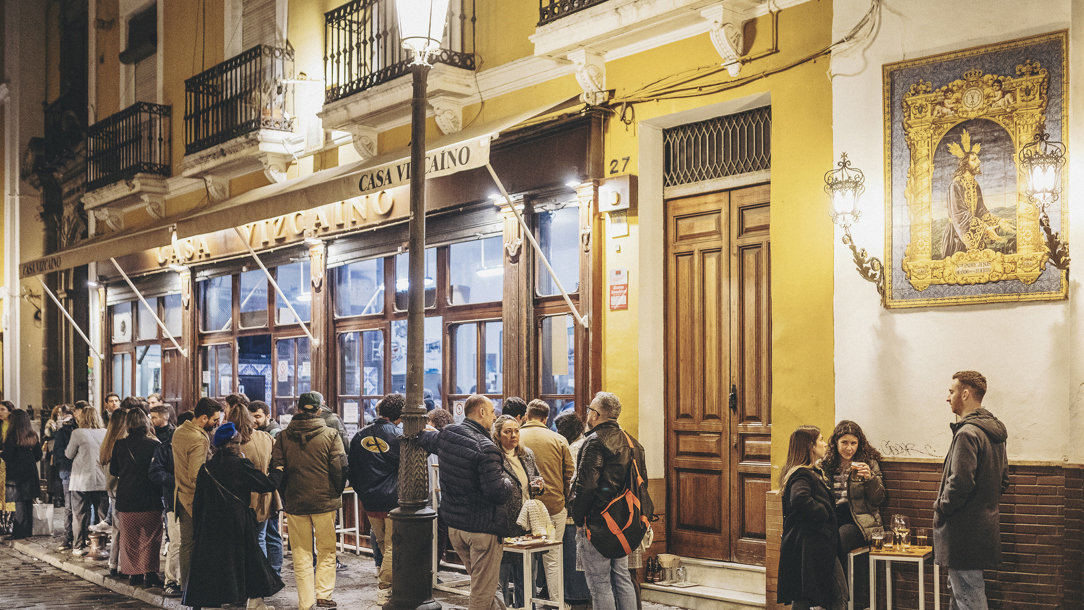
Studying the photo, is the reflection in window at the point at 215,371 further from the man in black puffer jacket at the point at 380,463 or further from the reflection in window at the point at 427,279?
the man in black puffer jacket at the point at 380,463

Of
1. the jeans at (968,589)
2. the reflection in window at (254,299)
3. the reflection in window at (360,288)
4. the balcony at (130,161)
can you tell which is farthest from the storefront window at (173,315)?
the jeans at (968,589)


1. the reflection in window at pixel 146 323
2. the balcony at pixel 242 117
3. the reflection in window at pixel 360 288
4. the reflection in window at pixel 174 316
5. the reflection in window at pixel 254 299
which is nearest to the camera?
the reflection in window at pixel 360 288

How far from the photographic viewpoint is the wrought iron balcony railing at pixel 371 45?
39.8ft

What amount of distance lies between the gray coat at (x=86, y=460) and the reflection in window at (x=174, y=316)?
601 centimetres

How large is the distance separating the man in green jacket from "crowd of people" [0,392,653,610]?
0.5 inches

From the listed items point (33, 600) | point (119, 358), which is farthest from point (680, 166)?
point (119, 358)

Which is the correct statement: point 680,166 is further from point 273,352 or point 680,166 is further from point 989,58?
point 273,352

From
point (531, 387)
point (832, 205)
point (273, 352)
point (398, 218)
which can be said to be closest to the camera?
point (832, 205)

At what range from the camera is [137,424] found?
1062 cm

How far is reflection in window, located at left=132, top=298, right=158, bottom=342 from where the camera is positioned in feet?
63.7

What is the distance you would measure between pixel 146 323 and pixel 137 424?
9703 millimetres

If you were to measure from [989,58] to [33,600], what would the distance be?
32.6ft

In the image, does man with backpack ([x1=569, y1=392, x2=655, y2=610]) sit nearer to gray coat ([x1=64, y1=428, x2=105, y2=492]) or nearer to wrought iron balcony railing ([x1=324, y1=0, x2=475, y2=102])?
wrought iron balcony railing ([x1=324, y1=0, x2=475, y2=102])

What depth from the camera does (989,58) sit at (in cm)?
756
